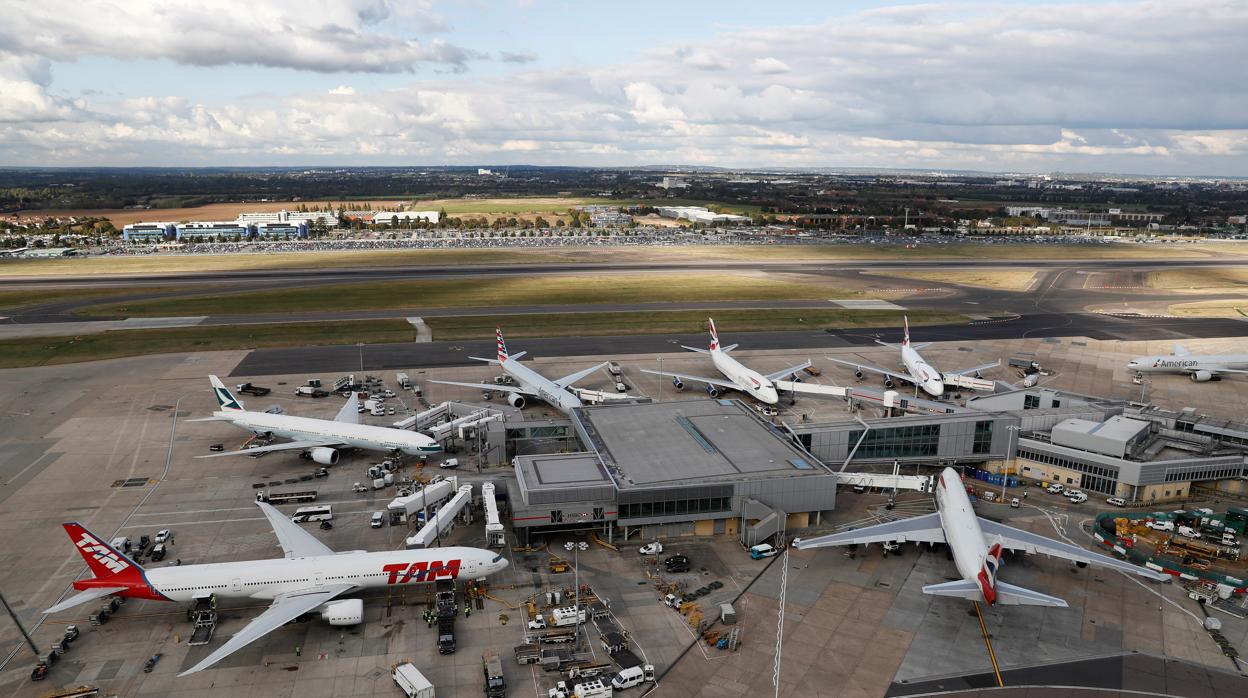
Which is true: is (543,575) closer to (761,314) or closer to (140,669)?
(140,669)

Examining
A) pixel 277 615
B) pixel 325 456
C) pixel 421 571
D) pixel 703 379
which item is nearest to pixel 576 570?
pixel 421 571

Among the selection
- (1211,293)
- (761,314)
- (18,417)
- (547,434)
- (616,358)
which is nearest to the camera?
(547,434)

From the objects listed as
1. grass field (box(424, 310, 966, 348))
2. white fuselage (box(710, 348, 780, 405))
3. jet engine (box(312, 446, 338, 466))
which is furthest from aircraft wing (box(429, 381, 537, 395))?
grass field (box(424, 310, 966, 348))

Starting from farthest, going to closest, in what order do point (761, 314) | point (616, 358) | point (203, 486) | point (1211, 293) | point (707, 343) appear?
point (1211, 293) → point (761, 314) → point (707, 343) → point (616, 358) → point (203, 486)

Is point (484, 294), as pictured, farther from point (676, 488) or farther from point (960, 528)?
point (960, 528)

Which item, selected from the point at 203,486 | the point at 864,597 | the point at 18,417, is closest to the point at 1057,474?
the point at 864,597

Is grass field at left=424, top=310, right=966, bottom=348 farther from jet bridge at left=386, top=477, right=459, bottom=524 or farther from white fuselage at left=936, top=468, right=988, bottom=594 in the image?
white fuselage at left=936, top=468, right=988, bottom=594
